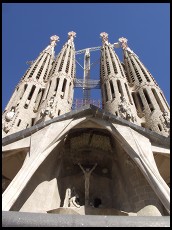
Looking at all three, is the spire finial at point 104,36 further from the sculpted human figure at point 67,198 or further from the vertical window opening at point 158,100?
the sculpted human figure at point 67,198

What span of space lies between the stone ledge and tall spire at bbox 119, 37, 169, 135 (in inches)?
397

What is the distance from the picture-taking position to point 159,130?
14070 millimetres

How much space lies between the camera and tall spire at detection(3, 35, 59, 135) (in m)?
Result: 14.0

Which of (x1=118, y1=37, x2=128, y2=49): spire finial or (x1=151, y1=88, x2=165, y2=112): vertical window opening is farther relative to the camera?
(x1=118, y1=37, x2=128, y2=49): spire finial

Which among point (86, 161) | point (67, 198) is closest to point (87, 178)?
point (67, 198)

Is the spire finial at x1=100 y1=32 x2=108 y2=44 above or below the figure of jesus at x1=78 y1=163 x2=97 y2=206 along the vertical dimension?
above

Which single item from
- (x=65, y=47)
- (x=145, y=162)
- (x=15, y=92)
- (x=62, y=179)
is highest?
(x=65, y=47)

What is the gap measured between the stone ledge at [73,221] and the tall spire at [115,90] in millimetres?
10026

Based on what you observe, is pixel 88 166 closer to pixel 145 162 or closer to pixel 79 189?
pixel 79 189

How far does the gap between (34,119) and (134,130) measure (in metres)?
7.22

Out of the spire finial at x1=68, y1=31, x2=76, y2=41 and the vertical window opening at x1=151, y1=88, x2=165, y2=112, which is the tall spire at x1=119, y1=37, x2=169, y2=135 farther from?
the spire finial at x1=68, y1=31, x2=76, y2=41

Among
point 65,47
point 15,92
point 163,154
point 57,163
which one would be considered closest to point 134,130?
point 163,154

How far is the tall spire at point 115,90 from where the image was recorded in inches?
594

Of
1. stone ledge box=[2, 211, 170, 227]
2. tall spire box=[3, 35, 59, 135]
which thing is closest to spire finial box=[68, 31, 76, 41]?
tall spire box=[3, 35, 59, 135]
